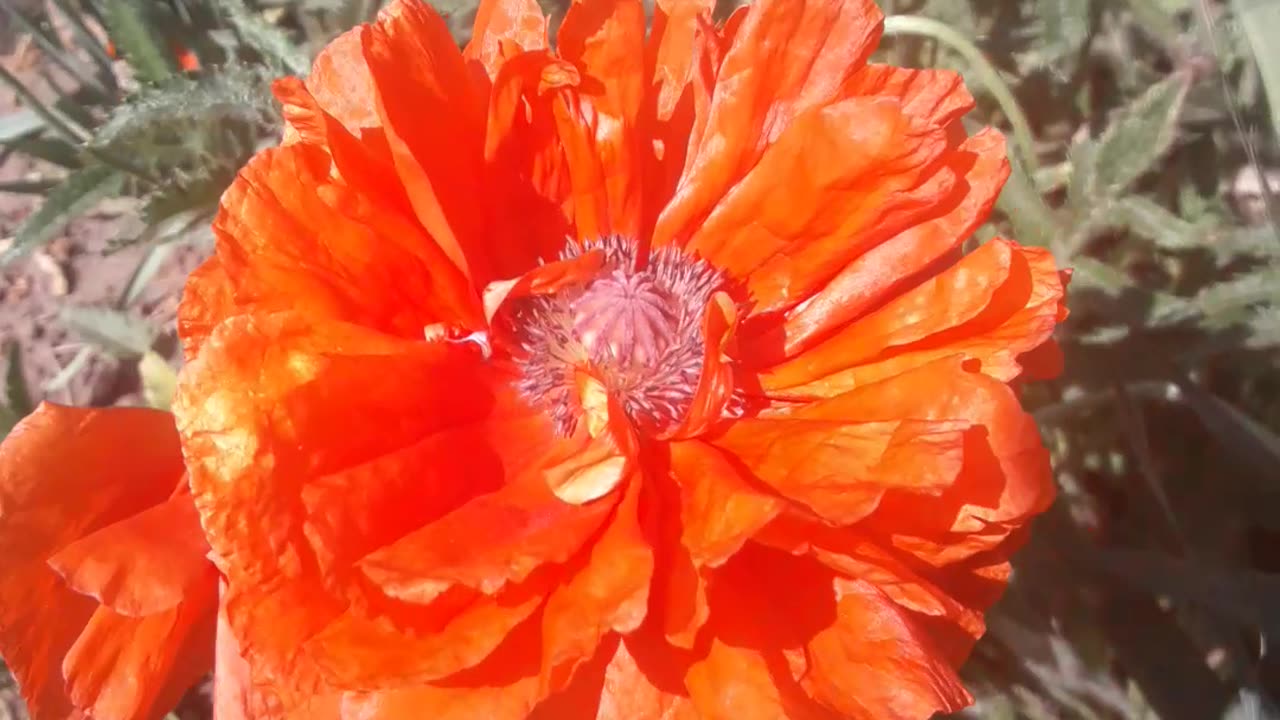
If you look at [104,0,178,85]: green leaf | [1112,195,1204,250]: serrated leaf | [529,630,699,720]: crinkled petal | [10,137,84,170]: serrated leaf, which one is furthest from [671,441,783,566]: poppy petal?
[10,137,84,170]: serrated leaf

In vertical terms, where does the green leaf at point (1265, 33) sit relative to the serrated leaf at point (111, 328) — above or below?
above

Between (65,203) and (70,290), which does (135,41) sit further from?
(70,290)

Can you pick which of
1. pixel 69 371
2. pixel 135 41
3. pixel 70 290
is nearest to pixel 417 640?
pixel 135 41

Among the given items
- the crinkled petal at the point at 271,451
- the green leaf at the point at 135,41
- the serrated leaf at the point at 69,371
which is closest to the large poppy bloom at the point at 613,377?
the crinkled petal at the point at 271,451

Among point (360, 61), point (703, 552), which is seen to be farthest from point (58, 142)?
point (703, 552)

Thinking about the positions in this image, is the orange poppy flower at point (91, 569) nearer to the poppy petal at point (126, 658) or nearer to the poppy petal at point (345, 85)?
the poppy petal at point (126, 658)

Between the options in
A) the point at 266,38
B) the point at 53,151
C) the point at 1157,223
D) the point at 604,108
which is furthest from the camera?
the point at 53,151
